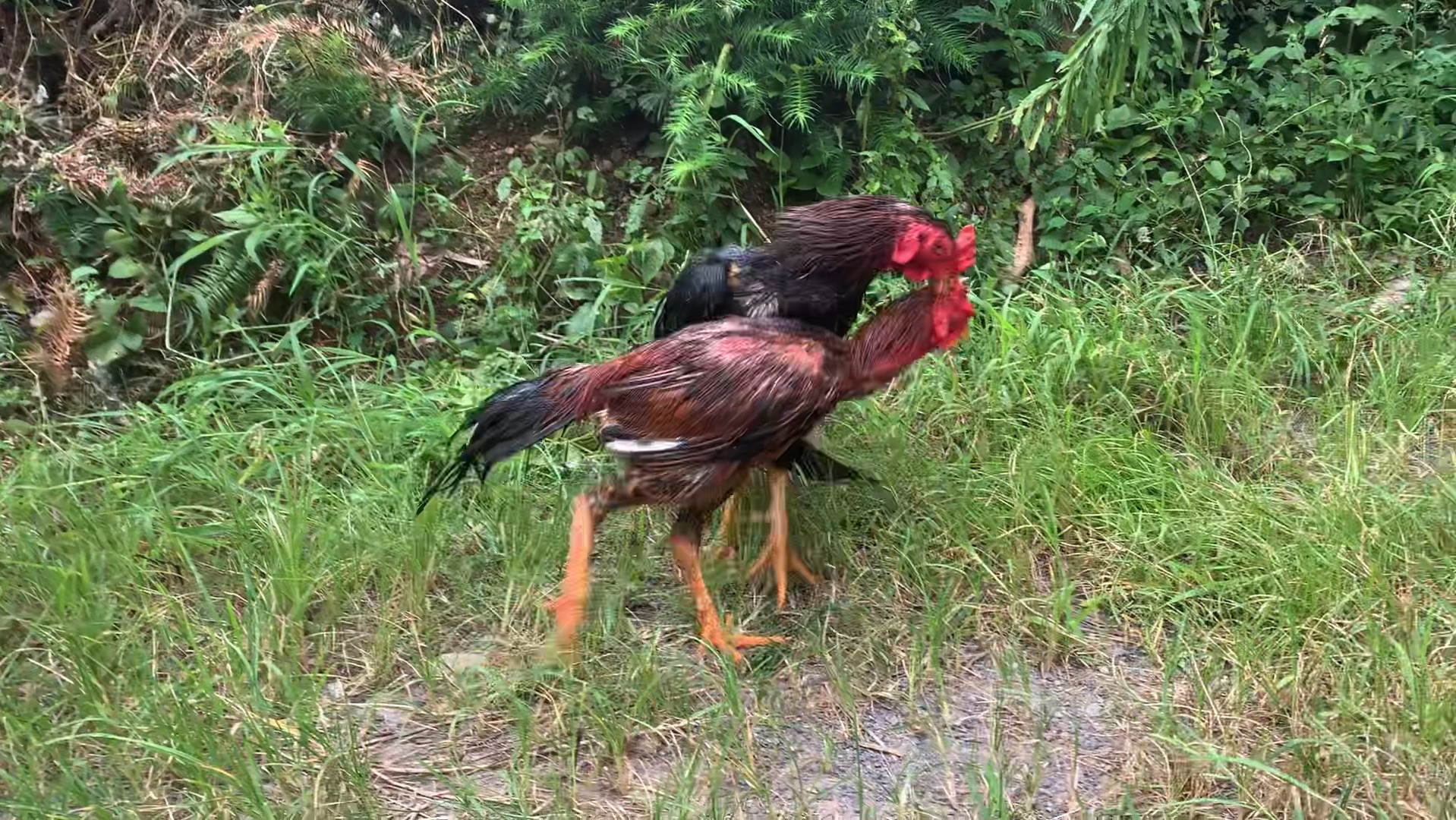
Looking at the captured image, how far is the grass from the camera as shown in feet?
7.16

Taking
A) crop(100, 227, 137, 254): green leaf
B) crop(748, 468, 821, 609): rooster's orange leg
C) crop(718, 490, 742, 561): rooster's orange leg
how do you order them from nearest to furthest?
crop(748, 468, 821, 609): rooster's orange leg, crop(718, 490, 742, 561): rooster's orange leg, crop(100, 227, 137, 254): green leaf

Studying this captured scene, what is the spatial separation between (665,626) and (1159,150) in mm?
3035

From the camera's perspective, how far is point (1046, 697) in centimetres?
246

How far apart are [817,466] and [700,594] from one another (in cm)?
54

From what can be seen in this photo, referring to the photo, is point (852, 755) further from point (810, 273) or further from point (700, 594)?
point (810, 273)

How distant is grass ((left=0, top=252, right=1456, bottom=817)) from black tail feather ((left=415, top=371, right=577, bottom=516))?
0.36 metres

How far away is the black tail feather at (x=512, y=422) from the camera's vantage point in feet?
8.30

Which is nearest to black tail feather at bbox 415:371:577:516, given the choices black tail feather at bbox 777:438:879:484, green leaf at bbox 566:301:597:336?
black tail feather at bbox 777:438:879:484

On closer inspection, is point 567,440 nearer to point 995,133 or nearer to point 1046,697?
point 1046,697

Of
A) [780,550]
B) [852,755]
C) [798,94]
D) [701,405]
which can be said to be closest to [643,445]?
[701,405]

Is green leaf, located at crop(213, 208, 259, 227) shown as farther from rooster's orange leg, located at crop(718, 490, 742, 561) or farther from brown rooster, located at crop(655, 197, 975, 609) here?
rooster's orange leg, located at crop(718, 490, 742, 561)

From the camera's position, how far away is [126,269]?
3.70 m

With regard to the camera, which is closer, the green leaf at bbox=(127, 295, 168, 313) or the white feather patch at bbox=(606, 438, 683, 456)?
the white feather patch at bbox=(606, 438, 683, 456)

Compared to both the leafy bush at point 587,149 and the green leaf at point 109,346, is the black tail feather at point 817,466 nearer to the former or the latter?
the leafy bush at point 587,149
